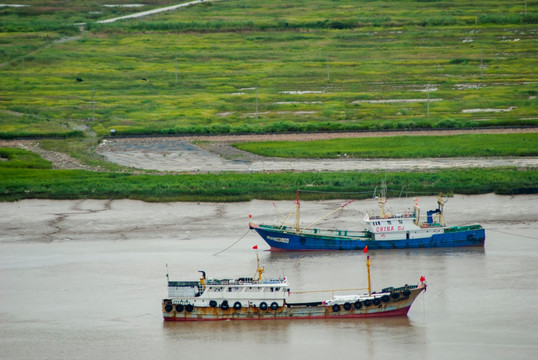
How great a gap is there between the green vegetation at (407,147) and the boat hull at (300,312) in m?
43.2

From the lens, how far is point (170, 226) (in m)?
72.5

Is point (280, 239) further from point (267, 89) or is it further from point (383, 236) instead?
point (267, 89)

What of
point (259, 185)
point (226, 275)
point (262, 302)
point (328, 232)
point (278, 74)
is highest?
point (278, 74)

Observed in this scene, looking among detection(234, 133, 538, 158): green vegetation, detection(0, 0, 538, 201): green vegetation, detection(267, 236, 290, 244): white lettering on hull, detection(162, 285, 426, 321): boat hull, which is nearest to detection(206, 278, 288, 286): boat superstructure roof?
detection(162, 285, 426, 321): boat hull

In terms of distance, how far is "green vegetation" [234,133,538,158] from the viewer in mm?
91125

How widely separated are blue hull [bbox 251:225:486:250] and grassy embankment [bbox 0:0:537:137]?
42818 millimetres

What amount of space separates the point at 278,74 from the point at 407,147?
5939cm

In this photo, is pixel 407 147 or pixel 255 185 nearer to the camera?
pixel 255 185

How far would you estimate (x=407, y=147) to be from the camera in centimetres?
9506

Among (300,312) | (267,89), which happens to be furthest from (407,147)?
(300,312)

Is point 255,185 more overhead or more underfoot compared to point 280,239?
more overhead

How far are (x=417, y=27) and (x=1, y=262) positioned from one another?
455 ft

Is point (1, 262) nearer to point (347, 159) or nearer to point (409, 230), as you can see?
point (409, 230)

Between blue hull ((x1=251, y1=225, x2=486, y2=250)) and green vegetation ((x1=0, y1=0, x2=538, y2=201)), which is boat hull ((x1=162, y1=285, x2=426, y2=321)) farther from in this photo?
green vegetation ((x1=0, y1=0, x2=538, y2=201))
